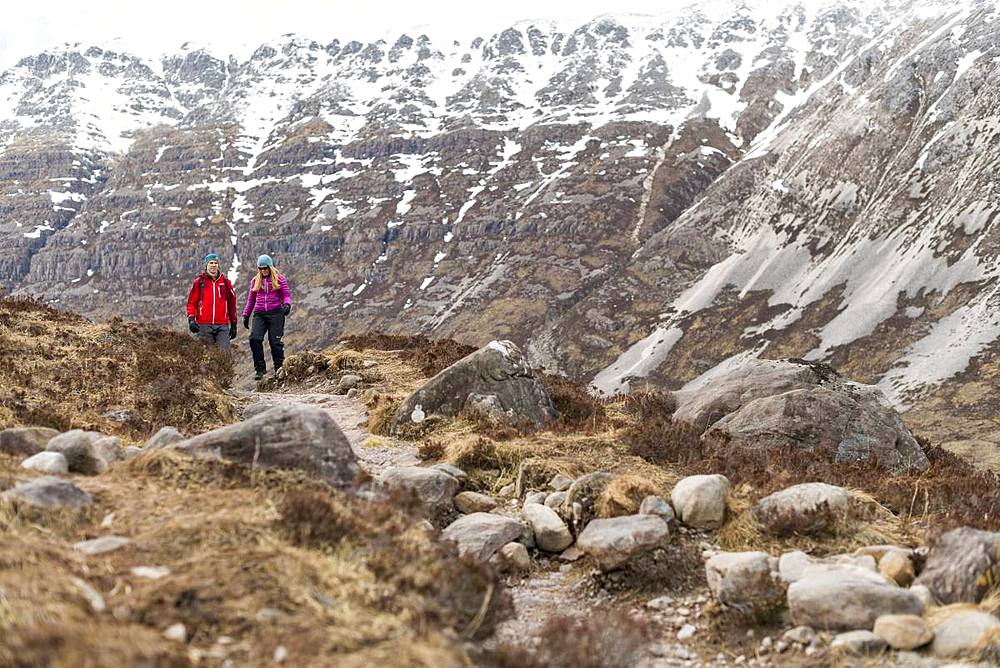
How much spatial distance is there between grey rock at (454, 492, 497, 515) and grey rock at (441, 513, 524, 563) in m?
0.59

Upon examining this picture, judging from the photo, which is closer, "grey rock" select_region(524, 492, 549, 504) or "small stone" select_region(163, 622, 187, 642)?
"small stone" select_region(163, 622, 187, 642)

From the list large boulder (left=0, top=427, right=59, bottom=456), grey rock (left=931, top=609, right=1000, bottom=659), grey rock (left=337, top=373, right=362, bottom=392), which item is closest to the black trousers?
grey rock (left=337, top=373, right=362, bottom=392)

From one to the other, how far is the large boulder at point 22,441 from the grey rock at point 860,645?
663 centimetres

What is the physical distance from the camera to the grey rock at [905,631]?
14.4 ft

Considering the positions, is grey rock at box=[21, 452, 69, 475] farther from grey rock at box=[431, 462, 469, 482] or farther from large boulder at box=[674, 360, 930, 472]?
large boulder at box=[674, 360, 930, 472]

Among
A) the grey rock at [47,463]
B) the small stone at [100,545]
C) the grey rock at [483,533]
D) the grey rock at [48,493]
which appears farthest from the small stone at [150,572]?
the grey rock at [483,533]

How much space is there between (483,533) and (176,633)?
144 inches

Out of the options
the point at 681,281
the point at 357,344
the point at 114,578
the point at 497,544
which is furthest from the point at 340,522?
the point at 681,281

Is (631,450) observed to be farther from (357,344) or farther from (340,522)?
(357,344)

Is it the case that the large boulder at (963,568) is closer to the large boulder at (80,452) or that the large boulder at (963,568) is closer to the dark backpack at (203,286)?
the large boulder at (80,452)

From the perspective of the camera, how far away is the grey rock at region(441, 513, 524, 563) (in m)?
6.41

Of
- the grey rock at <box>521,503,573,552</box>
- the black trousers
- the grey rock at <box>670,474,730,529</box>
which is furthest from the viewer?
the black trousers

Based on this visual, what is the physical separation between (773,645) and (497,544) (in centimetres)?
262

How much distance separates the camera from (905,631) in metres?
4.43
